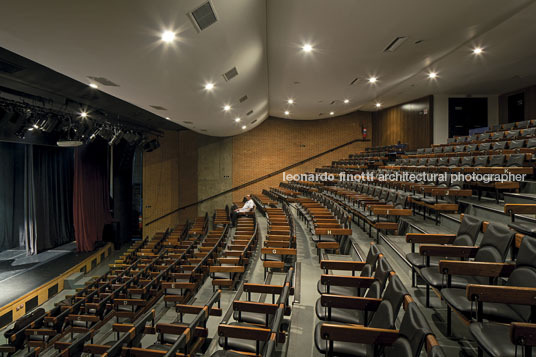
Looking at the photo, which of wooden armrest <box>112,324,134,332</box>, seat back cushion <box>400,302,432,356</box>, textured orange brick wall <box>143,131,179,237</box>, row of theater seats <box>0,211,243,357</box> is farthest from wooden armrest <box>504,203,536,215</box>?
textured orange brick wall <box>143,131,179,237</box>

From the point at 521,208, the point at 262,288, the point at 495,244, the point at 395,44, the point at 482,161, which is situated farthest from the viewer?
the point at 395,44

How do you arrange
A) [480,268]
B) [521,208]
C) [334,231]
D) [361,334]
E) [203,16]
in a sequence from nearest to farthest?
[361,334], [480,268], [521,208], [203,16], [334,231]

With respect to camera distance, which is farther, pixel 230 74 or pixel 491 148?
pixel 491 148

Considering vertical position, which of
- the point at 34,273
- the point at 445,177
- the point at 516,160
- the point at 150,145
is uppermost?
the point at 150,145

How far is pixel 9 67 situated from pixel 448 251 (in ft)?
13.8

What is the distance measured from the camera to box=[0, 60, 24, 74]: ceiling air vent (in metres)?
2.94

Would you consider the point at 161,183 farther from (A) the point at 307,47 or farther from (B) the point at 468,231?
(B) the point at 468,231

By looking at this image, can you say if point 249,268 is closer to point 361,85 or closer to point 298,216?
point 298,216

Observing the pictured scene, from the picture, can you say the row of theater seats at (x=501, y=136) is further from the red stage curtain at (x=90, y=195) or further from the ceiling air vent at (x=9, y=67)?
the red stage curtain at (x=90, y=195)

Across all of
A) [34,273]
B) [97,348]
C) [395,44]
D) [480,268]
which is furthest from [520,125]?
[34,273]

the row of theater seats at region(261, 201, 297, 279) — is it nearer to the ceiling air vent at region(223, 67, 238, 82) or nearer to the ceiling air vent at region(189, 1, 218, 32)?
the ceiling air vent at region(223, 67, 238, 82)

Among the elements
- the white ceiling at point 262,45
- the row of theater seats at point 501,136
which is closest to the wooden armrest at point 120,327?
the white ceiling at point 262,45

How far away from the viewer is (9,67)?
3.03 metres

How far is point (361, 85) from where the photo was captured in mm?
5520
